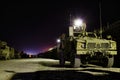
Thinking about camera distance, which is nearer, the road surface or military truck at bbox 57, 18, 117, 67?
the road surface

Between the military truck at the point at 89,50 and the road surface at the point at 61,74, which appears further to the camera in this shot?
the military truck at the point at 89,50

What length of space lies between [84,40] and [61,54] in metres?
3.78

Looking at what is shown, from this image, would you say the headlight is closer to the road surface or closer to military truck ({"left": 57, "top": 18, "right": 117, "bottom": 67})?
military truck ({"left": 57, "top": 18, "right": 117, "bottom": 67})

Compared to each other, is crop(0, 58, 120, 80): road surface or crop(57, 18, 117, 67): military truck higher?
crop(57, 18, 117, 67): military truck

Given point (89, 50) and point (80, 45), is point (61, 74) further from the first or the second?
point (89, 50)

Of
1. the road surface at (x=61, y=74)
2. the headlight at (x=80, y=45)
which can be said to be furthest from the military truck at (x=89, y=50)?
the road surface at (x=61, y=74)

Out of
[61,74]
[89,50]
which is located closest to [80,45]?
[89,50]

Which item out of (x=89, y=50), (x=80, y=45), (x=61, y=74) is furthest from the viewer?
(x=89, y=50)

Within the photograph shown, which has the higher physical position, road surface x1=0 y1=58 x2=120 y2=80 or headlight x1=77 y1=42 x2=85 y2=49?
headlight x1=77 y1=42 x2=85 y2=49

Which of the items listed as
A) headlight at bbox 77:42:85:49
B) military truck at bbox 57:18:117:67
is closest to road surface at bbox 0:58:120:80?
military truck at bbox 57:18:117:67

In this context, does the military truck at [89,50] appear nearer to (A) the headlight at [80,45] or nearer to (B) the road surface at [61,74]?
(A) the headlight at [80,45]

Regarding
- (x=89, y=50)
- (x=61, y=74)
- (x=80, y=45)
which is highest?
(x=80, y=45)

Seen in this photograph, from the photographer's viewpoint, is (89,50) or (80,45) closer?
(80,45)

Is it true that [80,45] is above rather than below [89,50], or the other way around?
above
